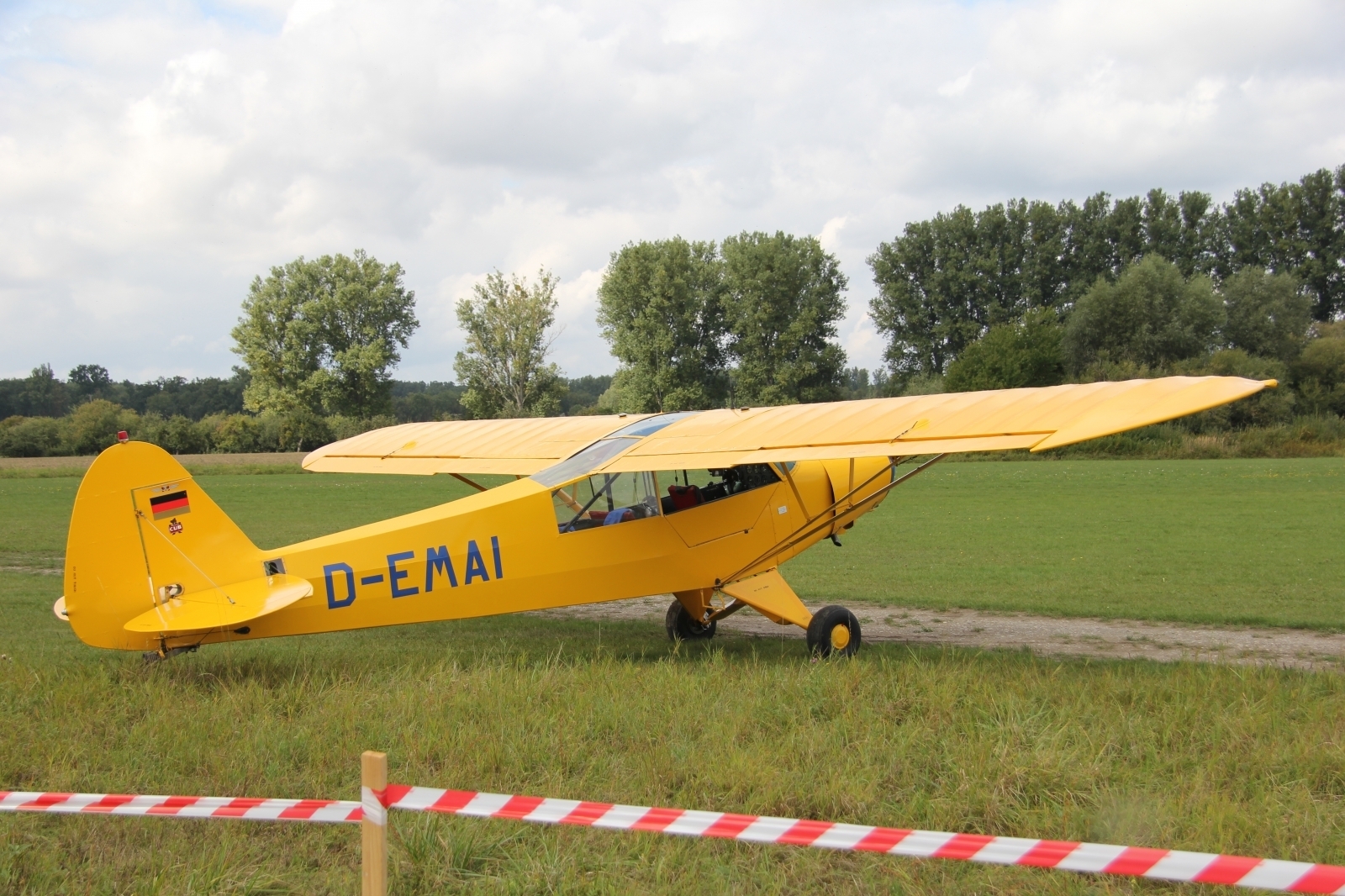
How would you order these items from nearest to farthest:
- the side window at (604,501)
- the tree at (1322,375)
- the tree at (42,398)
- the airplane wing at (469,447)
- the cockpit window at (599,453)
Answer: the side window at (604,501) < the cockpit window at (599,453) < the airplane wing at (469,447) < the tree at (1322,375) < the tree at (42,398)

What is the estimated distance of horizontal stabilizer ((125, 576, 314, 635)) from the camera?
18.7ft

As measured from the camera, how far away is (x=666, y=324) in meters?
56.1

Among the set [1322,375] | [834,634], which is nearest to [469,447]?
[834,634]

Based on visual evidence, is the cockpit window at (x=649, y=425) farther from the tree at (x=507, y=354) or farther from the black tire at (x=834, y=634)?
the tree at (x=507, y=354)

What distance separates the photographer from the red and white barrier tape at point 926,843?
90.8 inches

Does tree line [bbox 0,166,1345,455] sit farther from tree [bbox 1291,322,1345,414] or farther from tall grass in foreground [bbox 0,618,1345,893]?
tall grass in foreground [bbox 0,618,1345,893]

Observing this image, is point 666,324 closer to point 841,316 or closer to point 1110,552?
point 841,316

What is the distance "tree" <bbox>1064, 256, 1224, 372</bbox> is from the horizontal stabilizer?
5007cm

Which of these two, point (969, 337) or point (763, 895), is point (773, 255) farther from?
point (763, 895)

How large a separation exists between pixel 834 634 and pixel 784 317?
1935 inches

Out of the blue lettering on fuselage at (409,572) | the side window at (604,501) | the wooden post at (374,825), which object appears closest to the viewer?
the wooden post at (374,825)

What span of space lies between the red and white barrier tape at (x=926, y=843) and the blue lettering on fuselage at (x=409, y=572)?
3.88m

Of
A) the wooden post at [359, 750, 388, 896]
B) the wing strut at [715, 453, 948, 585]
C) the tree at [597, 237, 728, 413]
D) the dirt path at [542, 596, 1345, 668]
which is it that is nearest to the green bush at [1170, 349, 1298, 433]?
the tree at [597, 237, 728, 413]

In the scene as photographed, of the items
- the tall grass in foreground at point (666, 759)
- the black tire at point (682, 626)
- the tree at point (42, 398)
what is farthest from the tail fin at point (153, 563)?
the tree at point (42, 398)
